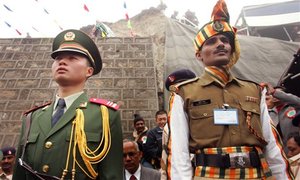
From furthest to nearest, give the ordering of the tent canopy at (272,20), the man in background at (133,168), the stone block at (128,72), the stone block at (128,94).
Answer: the tent canopy at (272,20), the stone block at (128,72), the stone block at (128,94), the man in background at (133,168)

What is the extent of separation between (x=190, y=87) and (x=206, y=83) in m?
0.11

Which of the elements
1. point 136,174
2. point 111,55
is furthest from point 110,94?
point 136,174

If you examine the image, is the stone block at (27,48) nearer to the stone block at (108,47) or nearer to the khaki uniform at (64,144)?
the stone block at (108,47)

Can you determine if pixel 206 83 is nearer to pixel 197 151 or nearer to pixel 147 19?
pixel 197 151

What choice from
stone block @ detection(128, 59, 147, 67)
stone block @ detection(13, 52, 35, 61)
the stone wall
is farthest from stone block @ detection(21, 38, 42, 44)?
stone block @ detection(128, 59, 147, 67)

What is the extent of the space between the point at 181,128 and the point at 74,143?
2.08ft

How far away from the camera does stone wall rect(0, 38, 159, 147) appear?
6.33 metres

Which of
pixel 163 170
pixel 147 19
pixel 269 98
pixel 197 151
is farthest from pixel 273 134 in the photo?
pixel 147 19

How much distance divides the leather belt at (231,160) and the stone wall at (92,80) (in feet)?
13.7

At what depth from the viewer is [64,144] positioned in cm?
188

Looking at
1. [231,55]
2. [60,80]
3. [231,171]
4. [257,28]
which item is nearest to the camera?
[231,171]

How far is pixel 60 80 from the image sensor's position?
2.04 m

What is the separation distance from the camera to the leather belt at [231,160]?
6.03 feet

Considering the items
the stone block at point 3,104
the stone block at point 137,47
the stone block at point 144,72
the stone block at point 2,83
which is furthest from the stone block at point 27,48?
the stone block at point 144,72
